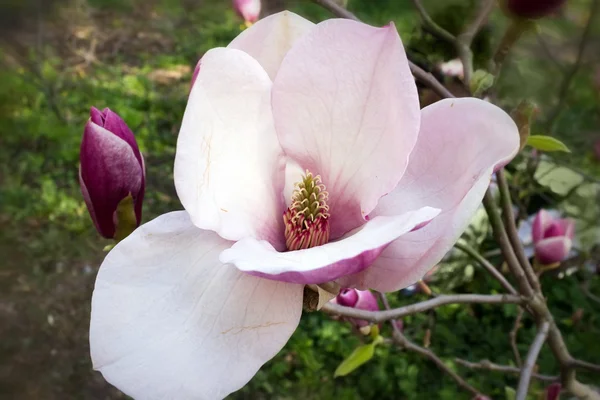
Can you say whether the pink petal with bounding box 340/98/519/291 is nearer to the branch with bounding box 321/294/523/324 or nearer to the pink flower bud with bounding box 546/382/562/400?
the branch with bounding box 321/294/523/324

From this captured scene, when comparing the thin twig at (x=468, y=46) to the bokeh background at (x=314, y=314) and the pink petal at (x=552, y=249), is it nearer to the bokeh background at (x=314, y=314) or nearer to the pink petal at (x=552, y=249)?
the bokeh background at (x=314, y=314)

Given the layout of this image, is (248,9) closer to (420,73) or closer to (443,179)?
(420,73)

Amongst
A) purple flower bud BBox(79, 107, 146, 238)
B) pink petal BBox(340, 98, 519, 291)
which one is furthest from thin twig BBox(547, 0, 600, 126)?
purple flower bud BBox(79, 107, 146, 238)

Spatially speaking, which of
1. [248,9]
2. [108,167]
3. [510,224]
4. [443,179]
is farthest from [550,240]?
[248,9]

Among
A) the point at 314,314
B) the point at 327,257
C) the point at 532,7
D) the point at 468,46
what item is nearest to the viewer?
the point at 327,257

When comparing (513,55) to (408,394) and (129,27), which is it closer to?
(408,394)
